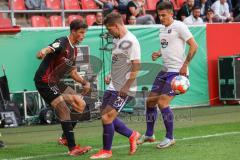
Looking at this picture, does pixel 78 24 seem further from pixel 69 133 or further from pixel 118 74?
pixel 69 133

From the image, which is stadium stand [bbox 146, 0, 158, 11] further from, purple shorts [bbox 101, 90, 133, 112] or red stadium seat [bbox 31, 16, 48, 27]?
purple shorts [bbox 101, 90, 133, 112]

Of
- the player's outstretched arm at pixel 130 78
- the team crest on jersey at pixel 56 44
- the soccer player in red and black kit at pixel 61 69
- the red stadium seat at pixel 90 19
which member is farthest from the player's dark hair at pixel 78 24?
the red stadium seat at pixel 90 19

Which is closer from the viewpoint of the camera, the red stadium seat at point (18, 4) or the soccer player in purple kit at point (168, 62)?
the soccer player in purple kit at point (168, 62)

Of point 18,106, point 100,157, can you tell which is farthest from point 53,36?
point 100,157

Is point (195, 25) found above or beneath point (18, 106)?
above

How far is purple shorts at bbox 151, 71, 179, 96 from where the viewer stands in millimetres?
10422

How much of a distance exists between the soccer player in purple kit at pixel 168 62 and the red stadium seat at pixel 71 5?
349 inches

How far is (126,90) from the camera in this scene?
9.48 metres

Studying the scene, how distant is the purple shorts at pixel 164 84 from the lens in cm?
1042

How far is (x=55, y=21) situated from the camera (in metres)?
18.5

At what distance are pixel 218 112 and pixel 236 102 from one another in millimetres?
2267

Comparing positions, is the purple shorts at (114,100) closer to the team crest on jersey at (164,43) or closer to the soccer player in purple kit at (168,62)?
the soccer player in purple kit at (168,62)

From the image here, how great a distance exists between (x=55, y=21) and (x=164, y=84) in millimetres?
8520

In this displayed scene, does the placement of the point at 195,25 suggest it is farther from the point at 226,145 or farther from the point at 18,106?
the point at 226,145
